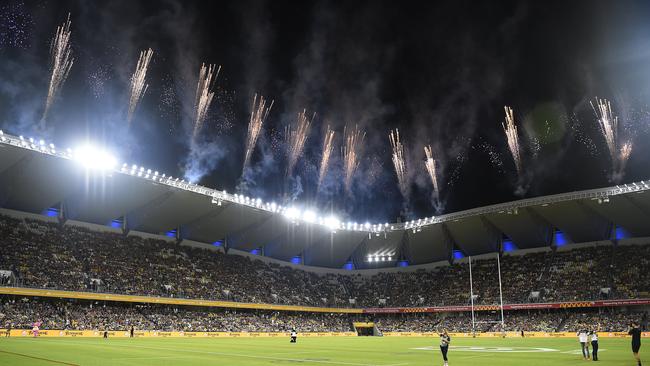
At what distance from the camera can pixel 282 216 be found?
66938 mm

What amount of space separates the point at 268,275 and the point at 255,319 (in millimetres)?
9428

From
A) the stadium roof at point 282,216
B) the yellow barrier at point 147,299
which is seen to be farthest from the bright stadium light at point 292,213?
the yellow barrier at point 147,299

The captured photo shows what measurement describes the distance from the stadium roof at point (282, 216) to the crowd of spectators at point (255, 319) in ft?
33.7

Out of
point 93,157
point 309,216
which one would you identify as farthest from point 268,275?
point 93,157

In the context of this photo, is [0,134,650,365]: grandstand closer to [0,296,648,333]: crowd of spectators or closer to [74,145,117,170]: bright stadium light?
[0,296,648,333]: crowd of spectators

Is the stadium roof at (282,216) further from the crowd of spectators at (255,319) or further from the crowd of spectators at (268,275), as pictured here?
the crowd of spectators at (255,319)

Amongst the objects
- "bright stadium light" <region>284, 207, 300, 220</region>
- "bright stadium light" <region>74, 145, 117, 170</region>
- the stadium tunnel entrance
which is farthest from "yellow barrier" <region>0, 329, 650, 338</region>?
"bright stadium light" <region>74, 145, 117, 170</region>

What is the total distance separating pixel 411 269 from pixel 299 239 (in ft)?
64.3

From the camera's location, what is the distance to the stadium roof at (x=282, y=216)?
4850 cm

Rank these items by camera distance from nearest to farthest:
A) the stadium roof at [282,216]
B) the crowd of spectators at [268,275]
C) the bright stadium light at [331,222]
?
1. the stadium roof at [282,216]
2. the crowd of spectators at [268,275]
3. the bright stadium light at [331,222]

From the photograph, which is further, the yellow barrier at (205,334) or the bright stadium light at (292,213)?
the bright stadium light at (292,213)

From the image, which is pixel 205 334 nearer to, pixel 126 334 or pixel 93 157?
pixel 126 334

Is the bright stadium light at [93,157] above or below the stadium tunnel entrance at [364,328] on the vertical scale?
above

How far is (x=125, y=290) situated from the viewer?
51562 mm
